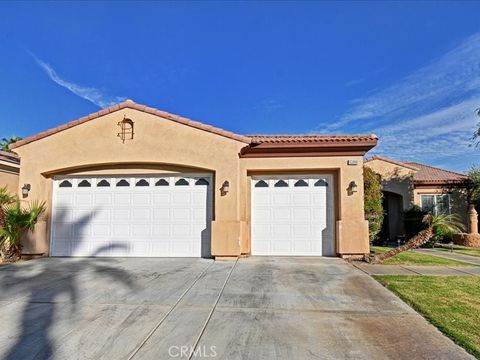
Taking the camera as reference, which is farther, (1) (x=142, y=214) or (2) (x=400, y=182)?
(2) (x=400, y=182)

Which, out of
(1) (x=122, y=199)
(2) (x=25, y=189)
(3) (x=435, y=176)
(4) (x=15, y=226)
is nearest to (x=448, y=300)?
(1) (x=122, y=199)

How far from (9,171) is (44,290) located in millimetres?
8242

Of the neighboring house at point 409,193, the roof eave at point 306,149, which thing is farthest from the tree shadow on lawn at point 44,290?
the neighboring house at point 409,193

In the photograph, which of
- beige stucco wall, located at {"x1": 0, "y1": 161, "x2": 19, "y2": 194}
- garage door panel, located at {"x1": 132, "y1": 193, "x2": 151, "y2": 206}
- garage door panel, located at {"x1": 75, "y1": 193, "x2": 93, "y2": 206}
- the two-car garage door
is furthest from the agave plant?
garage door panel, located at {"x1": 132, "y1": 193, "x2": 151, "y2": 206}

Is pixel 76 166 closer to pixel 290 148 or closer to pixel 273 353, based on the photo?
pixel 290 148

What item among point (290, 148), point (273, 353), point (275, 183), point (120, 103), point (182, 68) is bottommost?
point (273, 353)

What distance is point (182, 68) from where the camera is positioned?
16.4 m

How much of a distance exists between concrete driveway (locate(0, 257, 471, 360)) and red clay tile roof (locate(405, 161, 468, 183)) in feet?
48.1

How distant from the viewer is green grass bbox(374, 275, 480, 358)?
443 centimetres

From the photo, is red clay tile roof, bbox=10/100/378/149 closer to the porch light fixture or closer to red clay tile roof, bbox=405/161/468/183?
the porch light fixture

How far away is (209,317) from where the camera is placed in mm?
5031

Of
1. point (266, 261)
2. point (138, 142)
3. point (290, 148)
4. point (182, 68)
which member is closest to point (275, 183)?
point (290, 148)

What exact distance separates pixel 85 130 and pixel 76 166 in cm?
130

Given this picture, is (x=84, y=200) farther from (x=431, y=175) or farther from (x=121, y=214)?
(x=431, y=175)
